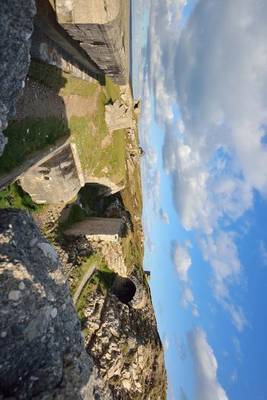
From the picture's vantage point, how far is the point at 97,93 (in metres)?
26.2

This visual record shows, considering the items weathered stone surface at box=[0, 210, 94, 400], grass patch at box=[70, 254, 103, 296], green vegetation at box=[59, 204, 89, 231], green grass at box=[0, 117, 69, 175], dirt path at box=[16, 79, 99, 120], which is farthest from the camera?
green vegetation at box=[59, 204, 89, 231]

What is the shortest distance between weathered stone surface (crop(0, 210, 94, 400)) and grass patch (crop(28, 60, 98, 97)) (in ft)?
29.4

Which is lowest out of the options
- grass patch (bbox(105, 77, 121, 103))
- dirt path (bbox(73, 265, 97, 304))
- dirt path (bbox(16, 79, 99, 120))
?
dirt path (bbox(73, 265, 97, 304))

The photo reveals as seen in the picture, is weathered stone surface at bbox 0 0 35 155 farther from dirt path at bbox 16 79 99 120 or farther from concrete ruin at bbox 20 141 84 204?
concrete ruin at bbox 20 141 84 204

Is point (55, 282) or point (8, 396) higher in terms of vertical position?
point (55, 282)

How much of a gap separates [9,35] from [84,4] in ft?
23.0

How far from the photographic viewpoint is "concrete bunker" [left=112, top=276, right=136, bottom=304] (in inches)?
1033

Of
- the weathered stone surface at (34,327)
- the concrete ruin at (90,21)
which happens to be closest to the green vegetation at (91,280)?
the concrete ruin at (90,21)

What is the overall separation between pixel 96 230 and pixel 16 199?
25.3ft

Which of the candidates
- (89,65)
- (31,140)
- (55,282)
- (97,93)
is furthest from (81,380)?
(97,93)

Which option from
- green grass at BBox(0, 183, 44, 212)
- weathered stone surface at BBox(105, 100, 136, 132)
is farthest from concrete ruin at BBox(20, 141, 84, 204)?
weathered stone surface at BBox(105, 100, 136, 132)

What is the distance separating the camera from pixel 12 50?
25.5ft

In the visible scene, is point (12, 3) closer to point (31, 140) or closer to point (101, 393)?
point (31, 140)

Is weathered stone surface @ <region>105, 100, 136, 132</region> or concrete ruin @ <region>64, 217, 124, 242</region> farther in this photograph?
weathered stone surface @ <region>105, 100, 136, 132</region>
